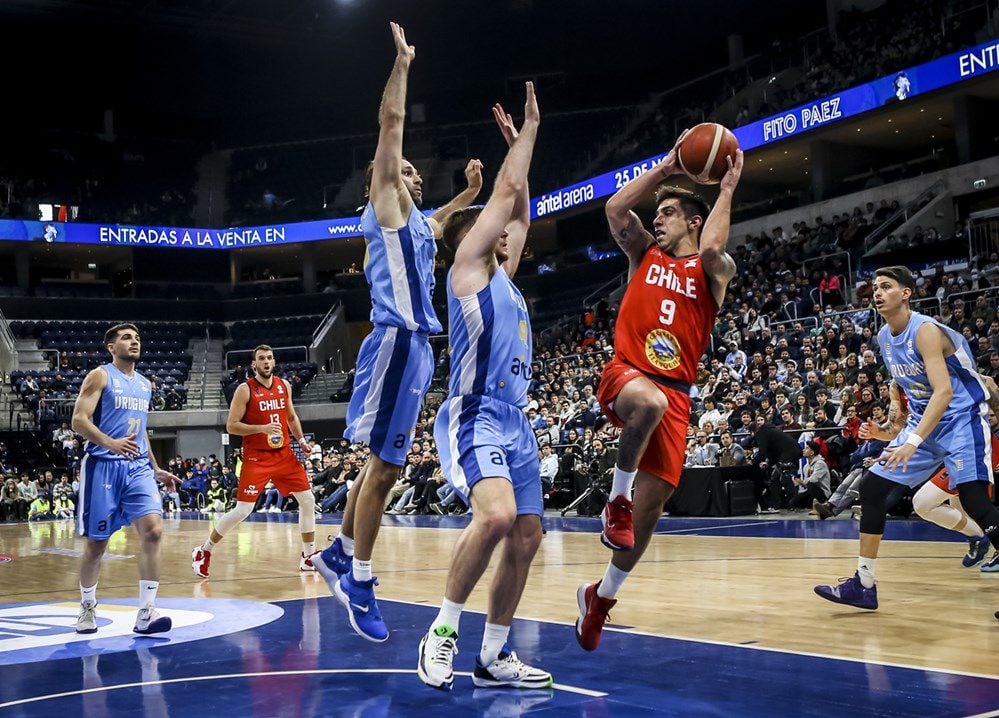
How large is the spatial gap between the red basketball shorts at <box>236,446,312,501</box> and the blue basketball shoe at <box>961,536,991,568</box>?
5.34m

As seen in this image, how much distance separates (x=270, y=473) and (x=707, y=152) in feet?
17.6

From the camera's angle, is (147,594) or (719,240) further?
(147,594)

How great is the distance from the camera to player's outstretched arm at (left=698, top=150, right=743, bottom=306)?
14.6ft

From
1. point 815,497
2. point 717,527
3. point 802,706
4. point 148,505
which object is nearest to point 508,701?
point 802,706

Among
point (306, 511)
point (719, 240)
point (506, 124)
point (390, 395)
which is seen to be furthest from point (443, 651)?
point (306, 511)

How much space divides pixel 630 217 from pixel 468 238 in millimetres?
1101

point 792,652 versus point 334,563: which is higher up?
point 334,563

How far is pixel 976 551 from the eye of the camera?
6.96 metres

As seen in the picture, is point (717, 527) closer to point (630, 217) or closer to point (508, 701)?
Result: point (630, 217)

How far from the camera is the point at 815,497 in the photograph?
1251 cm

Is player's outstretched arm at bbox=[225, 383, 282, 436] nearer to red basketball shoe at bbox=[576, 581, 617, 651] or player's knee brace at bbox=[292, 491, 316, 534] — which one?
player's knee brace at bbox=[292, 491, 316, 534]

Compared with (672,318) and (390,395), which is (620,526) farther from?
(390,395)

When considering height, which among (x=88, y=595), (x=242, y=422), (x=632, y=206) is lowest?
(x=88, y=595)

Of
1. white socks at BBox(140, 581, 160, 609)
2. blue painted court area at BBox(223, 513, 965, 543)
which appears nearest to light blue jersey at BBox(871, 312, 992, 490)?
blue painted court area at BBox(223, 513, 965, 543)
